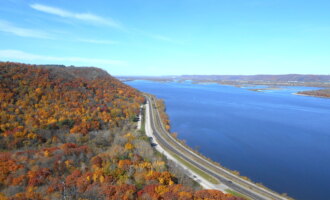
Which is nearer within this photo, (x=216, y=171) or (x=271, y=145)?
(x=216, y=171)

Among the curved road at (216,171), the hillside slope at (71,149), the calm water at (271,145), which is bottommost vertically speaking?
Answer: the calm water at (271,145)

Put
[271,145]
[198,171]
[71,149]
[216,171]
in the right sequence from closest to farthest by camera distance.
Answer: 1. [71,149]
2. [198,171]
3. [216,171]
4. [271,145]

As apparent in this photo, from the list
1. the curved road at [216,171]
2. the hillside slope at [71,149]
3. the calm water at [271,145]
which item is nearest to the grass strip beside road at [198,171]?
the curved road at [216,171]

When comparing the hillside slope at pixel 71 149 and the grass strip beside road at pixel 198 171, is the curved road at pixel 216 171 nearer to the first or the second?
the grass strip beside road at pixel 198 171

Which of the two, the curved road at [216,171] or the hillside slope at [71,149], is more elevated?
the hillside slope at [71,149]

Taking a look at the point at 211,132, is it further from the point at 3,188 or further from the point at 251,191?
the point at 3,188

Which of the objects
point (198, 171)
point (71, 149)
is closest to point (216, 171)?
point (198, 171)

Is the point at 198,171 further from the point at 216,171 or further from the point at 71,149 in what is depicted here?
the point at 71,149

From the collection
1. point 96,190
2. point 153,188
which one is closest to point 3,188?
point 96,190
